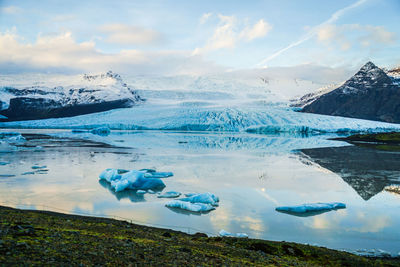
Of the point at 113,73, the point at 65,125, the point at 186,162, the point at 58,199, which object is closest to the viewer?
the point at 58,199

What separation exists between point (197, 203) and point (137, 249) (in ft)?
16.9

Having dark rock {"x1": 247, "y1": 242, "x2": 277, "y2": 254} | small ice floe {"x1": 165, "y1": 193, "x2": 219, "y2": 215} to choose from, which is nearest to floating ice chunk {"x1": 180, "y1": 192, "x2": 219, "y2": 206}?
small ice floe {"x1": 165, "y1": 193, "x2": 219, "y2": 215}

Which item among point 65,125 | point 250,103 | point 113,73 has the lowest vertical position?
point 65,125

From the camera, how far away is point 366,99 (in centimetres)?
12850

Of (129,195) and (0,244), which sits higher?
(0,244)

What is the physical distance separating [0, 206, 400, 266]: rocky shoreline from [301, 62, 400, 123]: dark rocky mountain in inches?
4998

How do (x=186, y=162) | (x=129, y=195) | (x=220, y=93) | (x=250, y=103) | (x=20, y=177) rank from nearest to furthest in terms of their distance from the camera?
(x=129, y=195) → (x=20, y=177) → (x=186, y=162) → (x=250, y=103) → (x=220, y=93)

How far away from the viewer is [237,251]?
247 inches

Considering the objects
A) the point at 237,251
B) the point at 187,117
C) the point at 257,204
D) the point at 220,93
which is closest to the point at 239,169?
the point at 257,204

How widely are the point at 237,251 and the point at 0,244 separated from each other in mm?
3984

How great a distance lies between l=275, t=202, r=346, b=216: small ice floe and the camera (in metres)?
10.1

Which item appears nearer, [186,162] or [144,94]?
[186,162]

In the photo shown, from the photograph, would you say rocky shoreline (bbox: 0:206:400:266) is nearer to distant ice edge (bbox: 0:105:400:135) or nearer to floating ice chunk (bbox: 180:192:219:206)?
floating ice chunk (bbox: 180:192:219:206)

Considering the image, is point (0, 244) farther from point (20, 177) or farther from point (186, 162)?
point (186, 162)
